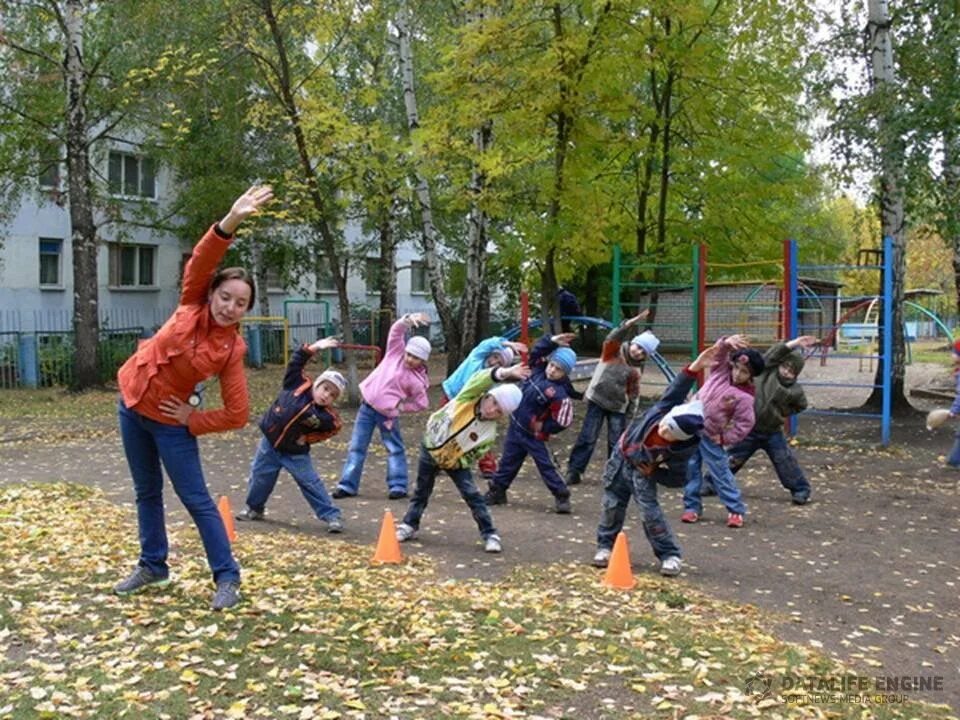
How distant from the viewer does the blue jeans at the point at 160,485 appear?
17.3ft

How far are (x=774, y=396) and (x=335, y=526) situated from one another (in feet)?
13.6

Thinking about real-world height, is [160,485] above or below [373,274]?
below

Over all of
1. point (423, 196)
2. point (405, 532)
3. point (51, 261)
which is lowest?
point (405, 532)

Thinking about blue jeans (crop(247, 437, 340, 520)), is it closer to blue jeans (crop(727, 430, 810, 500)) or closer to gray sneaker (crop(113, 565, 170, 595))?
gray sneaker (crop(113, 565, 170, 595))

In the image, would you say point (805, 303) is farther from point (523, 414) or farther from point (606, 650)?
point (606, 650)

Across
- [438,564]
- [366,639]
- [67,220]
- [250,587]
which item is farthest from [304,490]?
[67,220]

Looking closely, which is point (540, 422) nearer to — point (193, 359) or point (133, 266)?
point (193, 359)

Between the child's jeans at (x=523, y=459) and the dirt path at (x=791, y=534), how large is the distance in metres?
0.23

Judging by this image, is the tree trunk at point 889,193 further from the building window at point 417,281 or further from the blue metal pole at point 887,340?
the building window at point 417,281

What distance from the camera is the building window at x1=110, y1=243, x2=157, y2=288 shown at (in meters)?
29.5

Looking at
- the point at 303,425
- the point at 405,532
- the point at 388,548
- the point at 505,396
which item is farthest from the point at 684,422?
the point at 303,425

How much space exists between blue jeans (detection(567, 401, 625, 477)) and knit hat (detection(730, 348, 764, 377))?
75.1 inches

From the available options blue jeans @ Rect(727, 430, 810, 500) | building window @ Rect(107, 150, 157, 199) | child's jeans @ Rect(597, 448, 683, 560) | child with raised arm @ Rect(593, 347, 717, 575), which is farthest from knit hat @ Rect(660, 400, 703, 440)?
building window @ Rect(107, 150, 157, 199)

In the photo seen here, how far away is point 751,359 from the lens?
8.42 meters
